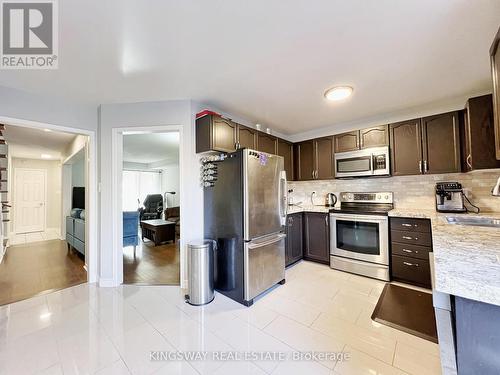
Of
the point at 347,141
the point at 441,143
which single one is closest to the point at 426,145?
the point at 441,143

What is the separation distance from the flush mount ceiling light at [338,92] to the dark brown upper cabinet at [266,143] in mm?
1142

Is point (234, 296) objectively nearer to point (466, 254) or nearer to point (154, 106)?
point (466, 254)

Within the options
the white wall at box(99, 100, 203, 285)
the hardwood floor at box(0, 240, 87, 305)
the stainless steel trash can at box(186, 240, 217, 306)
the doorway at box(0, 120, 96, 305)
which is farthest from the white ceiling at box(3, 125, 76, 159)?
the stainless steel trash can at box(186, 240, 217, 306)

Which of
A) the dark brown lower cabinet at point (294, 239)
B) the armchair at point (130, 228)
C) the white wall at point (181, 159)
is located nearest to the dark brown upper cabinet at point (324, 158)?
the dark brown lower cabinet at point (294, 239)

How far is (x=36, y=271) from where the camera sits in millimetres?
3260

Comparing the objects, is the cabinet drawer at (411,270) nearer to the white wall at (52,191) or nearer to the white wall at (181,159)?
the white wall at (181,159)

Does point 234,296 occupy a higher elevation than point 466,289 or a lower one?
lower

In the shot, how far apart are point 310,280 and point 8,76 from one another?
4046 millimetres

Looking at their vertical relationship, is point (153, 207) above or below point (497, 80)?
below

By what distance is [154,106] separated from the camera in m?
2.72

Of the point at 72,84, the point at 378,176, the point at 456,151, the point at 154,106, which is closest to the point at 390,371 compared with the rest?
the point at 378,176

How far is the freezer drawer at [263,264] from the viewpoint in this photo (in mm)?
2277

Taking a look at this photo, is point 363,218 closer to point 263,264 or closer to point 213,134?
point 263,264

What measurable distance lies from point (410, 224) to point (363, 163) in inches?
41.9
